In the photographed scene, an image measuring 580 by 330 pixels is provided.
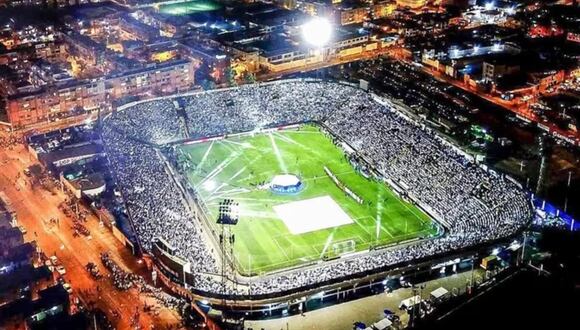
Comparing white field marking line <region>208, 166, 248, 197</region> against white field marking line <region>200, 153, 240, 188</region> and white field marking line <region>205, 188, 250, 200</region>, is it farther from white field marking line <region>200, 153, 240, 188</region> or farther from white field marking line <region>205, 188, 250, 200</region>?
white field marking line <region>200, 153, 240, 188</region>

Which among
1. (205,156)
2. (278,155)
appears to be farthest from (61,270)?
(278,155)

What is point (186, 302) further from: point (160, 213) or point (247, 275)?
point (160, 213)

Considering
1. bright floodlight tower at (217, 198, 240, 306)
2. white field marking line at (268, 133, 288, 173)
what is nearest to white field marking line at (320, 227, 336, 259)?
bright floodlight tower at (217, 198, 240, 306)

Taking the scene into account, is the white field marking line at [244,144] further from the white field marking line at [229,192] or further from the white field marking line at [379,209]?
the white field marking line at [379,209]

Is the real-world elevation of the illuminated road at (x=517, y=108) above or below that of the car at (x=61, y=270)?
above

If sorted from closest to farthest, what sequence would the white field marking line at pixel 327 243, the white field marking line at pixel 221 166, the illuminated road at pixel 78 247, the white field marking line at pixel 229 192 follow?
the illuminated road at pixel 78 247 < the white field marking line at pixel 327 243 < the white field marking line at pixel 229 192 < the white field marking line at pixel 221 166

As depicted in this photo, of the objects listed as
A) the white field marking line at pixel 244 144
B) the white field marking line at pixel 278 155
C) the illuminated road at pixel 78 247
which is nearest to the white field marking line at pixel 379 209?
the white field marking line at pixel 278 155
